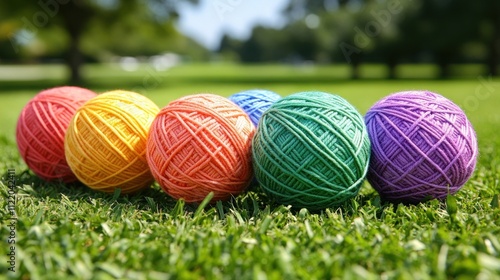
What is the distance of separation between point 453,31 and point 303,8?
15653 millimetres

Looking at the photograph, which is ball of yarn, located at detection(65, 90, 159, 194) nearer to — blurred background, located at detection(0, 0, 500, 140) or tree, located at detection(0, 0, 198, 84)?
blurred background, located at detection(0, 0, 500, 140)

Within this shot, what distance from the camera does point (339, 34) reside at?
35156 millimetres

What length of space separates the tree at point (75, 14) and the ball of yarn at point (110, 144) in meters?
17.4

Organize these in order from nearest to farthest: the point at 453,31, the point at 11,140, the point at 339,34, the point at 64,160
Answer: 1. the point at 64,160
2. the point at 11,140
3. the point at 453,31
4. the point at 339,34

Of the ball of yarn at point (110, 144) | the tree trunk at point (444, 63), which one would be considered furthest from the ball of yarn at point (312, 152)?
the tree trunk at point (444, 63)

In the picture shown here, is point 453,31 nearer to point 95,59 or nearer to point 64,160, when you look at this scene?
point 64,160

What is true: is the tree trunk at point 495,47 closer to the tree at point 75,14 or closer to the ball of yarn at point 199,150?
the tree at point 75,14

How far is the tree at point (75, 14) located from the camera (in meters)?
20.7

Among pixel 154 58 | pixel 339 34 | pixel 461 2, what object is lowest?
pixel 154 58

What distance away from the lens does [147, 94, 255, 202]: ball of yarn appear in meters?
3.14

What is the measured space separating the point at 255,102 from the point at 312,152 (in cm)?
105

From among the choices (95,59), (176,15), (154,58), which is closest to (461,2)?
(176,15)

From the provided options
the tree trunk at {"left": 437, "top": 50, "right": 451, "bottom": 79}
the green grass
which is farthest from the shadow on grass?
the tree trunk at {"left": 437, "top": 50, "right": 451, "bottom": 79}

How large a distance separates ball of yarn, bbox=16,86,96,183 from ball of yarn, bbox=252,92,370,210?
1718mm
